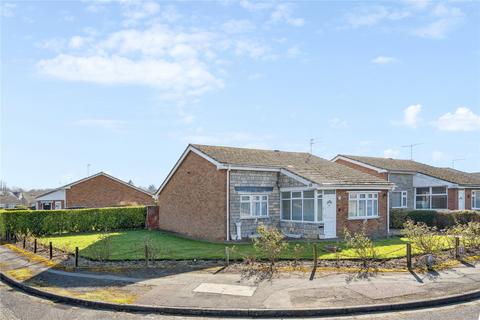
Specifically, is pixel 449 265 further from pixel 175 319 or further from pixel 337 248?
pixel 175 319

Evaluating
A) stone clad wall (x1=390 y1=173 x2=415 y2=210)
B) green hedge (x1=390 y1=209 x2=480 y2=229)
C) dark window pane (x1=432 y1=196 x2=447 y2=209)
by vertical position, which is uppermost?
stone clad wall (x1=390 y1=173 x2=415 y2=210)

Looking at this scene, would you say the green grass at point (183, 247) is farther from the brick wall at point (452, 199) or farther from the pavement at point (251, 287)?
the brick wall at point (452, 199)

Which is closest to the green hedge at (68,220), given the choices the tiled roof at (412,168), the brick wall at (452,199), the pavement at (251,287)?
the pavement at (251,287)

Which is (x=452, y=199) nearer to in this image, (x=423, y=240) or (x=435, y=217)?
(x=435, y=217)

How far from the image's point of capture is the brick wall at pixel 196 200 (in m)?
21.6

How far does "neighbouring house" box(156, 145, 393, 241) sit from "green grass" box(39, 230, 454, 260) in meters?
1.23

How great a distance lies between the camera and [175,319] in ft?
31.3

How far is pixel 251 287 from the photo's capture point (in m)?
11.8

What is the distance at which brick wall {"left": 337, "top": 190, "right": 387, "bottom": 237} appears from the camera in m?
21.7

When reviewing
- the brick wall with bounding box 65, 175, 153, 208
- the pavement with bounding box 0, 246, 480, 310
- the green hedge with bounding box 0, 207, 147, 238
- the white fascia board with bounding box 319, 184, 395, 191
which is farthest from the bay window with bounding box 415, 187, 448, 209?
the brick wall with bounding box 65, 175, 153, 208

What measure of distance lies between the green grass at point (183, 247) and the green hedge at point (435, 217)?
232 inches

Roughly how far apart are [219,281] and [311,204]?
10119mm

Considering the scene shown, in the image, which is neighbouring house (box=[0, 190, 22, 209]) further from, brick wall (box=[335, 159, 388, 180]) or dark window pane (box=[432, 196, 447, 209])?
dark window pane (box=[432, 196, 447, 209])

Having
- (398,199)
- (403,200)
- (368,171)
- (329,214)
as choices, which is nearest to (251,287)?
(329,214)
